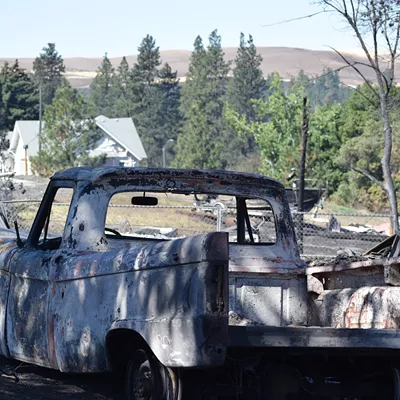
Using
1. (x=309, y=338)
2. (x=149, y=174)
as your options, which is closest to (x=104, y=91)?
(x=149, y=174)

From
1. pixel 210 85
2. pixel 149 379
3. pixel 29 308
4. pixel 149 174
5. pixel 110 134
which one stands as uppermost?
pixel 210 85

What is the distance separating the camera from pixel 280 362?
5820 mm

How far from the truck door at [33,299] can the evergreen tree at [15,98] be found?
81.1 meters

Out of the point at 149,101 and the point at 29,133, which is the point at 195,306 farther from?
the point at 149,101

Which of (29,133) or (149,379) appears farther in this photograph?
(29,133)

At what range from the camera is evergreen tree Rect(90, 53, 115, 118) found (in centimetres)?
13025

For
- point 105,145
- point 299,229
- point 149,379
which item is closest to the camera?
point 149,379

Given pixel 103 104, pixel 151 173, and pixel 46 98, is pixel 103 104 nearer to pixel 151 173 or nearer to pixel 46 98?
pixel 46 98

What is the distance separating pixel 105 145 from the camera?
3583 inches

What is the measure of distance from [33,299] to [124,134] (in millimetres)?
87196

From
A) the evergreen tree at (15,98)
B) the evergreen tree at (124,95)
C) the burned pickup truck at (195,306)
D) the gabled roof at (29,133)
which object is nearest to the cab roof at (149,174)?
the burned pickup truck at (195,306)

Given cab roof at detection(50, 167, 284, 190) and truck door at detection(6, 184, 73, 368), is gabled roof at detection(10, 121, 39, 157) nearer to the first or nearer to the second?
truck door at detection(6, 184, 73, 368)

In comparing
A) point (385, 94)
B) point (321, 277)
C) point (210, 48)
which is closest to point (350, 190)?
point (385, 94)

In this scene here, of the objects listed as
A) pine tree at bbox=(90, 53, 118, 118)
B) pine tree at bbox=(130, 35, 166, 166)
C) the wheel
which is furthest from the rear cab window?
pine tree at bbox=(90, 53, 118, 118)
